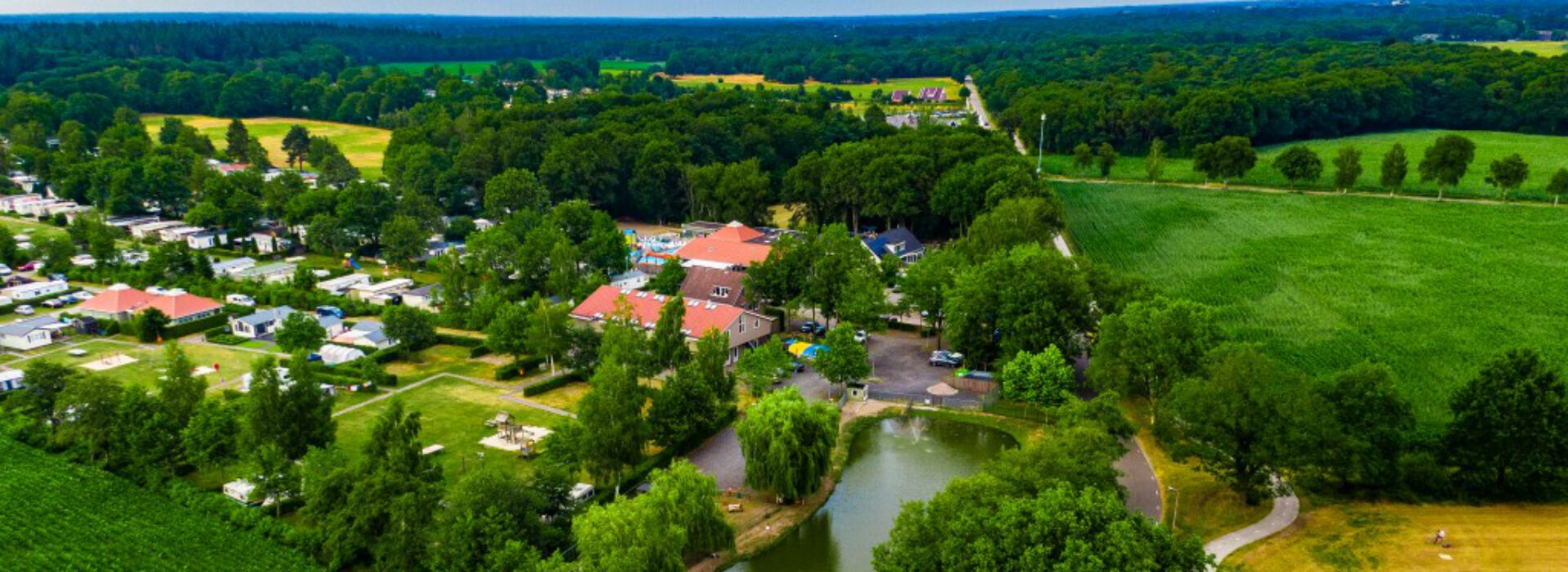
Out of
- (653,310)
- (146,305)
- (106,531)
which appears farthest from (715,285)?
(146,305)

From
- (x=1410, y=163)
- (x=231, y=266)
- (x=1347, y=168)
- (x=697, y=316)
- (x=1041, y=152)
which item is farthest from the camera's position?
(x=1041, y=152)

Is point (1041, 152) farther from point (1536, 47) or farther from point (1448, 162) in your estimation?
point (1536, 47)

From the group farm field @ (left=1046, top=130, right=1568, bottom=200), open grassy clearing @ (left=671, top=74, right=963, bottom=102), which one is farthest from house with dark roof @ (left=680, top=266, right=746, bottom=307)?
open grassy clearing @ (left=671, top=74, right=963, bottom=102)

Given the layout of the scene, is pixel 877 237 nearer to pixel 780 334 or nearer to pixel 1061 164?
pixel 780 334

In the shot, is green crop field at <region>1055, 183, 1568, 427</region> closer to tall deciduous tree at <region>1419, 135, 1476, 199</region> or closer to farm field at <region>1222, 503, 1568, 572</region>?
tall deciduous tree at <region>1419, 135, 1476, 199</region>

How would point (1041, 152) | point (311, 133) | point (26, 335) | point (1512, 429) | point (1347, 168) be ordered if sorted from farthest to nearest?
point (311, 133) < point (1041, 152) < point (1347, 168) < point (26, 335) < point (1512, 429)

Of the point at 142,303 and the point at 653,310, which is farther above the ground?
the point at 653,310

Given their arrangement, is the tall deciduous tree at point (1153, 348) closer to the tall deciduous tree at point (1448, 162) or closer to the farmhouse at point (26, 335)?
the farmhouse at point (26, 335)
